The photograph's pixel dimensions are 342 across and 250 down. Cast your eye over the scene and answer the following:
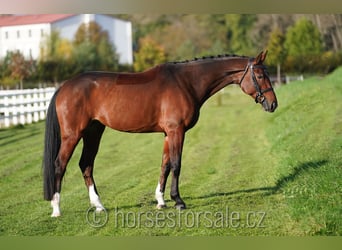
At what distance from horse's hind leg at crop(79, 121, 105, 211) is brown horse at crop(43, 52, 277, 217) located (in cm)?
18

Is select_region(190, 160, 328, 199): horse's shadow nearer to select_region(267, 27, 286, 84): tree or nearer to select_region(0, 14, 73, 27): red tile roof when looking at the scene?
select_region(267, 27, 286, 84): tree

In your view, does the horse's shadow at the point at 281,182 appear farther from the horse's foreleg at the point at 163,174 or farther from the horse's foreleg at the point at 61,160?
the horse's foreleg at the point at 61,160

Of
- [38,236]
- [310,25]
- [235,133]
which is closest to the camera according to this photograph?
[38,236]

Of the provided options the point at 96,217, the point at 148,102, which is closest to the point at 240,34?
the point at 148,102

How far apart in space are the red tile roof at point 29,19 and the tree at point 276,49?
11.8ft

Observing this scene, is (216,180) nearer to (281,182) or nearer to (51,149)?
(281,182)

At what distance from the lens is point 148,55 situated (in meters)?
10.8

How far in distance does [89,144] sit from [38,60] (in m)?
3.42

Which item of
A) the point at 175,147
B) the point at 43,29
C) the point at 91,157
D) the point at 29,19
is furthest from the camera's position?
the point at 43,29

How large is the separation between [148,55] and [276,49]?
7.44 feet

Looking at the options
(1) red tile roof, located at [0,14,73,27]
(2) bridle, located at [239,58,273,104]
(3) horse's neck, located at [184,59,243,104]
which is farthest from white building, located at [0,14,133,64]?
(2) bridle, located at [239,58,273,104]

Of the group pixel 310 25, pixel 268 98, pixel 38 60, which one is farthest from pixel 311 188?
pixel 38 60

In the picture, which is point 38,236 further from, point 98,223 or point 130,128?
point 130,128

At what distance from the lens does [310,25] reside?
981 cm
